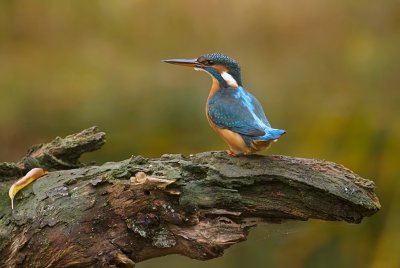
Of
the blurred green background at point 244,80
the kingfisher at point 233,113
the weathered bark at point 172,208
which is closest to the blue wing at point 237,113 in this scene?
the kingfisher at point 233,113

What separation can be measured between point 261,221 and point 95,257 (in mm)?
447

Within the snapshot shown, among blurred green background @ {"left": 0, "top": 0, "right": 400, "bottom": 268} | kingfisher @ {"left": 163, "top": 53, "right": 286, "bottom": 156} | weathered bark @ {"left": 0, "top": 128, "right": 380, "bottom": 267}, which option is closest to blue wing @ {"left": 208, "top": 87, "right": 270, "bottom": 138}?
kingfisher @ {"left": 163, "top": 53, "right": 286, "bottom": 156}

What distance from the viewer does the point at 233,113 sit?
250 centimetres

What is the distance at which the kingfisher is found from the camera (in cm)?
240

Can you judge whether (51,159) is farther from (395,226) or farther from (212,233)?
(395,226)

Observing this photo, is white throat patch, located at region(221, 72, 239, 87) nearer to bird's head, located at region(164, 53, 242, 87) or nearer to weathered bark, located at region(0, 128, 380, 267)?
bird's head, located at region(164, 53, 242, 87)

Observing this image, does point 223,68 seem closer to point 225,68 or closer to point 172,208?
point 225,68

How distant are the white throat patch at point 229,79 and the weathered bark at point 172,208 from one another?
38 centimetres

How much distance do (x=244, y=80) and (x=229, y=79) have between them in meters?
1.62

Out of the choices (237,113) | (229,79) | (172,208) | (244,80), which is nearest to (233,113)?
(237,113)

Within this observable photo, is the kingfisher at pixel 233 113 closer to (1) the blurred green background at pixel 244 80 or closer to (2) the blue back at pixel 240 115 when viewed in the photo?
(2) the blue back at pixel 240 115

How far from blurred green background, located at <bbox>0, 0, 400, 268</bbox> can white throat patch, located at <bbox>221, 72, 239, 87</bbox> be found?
1457 mm

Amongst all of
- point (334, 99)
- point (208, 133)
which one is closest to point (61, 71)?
point (208, 133)

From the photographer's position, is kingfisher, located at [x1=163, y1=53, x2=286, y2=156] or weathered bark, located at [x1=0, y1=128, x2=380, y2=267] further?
kingfisher, located at [x1=163, y1=53, x2=286, y2=156]
